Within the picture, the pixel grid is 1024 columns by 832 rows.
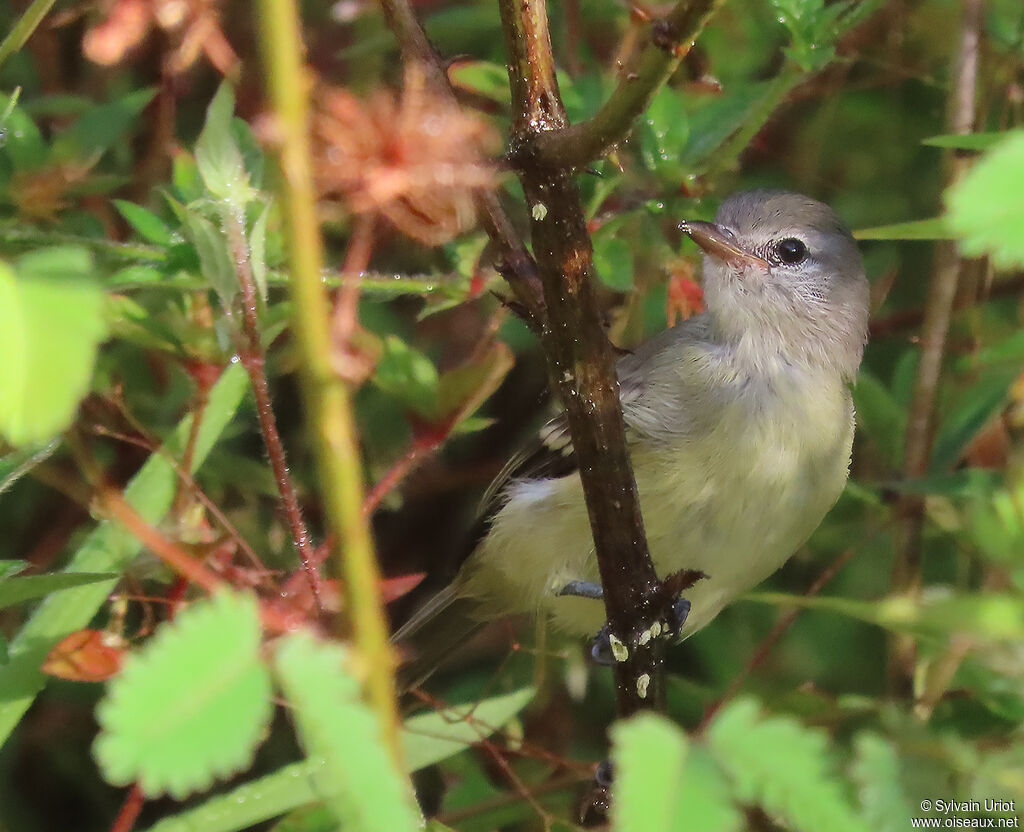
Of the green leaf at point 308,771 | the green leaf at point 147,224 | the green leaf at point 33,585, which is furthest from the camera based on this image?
the green leaf at point 147,224

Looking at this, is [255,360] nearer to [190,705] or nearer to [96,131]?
[190,705]

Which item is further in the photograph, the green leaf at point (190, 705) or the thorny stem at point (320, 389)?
the thorny stem at point (320, 389)

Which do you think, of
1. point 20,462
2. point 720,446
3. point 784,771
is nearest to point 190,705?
point 784,771

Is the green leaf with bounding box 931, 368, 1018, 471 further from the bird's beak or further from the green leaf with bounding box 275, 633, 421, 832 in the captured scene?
the green leaf with bounding box 275, 633, 421, 832

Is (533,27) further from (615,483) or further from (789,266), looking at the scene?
(789,266)

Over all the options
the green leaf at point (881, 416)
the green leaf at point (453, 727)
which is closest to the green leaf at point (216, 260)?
the green leaf at point (453, 727)

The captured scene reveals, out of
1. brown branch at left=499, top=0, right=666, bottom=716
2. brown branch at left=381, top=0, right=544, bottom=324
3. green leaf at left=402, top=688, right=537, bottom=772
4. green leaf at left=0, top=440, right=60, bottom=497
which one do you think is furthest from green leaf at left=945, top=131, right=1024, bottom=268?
green leaf at left=402, top=688, right=537, bottom=772

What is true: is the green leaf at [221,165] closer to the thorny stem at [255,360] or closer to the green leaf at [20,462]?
the thorny stem at [255,360]
